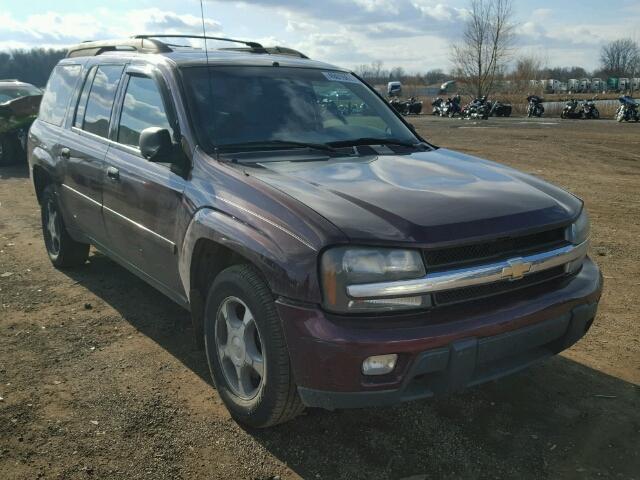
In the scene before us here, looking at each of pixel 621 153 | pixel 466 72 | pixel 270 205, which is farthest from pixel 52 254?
pixel 466 72

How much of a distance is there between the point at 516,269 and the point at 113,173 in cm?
271

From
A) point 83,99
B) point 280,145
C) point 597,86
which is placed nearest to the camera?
point 280,145

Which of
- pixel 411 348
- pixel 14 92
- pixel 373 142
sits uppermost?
pixel 14 92

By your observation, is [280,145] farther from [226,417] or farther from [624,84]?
[624,84]

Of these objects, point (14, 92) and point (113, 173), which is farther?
point (14, 92)

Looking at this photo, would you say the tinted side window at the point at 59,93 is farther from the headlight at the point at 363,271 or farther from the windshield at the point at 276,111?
the headlight at the point at 363,271

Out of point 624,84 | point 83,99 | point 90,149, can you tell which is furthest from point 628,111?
point 624,84

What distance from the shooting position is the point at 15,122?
1303 cm

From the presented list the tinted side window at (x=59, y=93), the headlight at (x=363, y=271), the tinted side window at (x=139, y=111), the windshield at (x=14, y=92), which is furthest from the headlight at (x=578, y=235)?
the windshield at (x=14, y=92)

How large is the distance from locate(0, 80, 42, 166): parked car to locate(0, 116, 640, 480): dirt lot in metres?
9.33

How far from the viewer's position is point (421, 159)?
361 cm

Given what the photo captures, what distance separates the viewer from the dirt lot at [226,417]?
9.25ft

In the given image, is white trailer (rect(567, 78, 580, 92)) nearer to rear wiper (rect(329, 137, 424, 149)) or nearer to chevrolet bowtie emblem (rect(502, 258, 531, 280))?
rear wiper (rect(329, 137, 424, 149))

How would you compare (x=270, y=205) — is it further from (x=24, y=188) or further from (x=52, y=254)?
(x=24, y=188)
